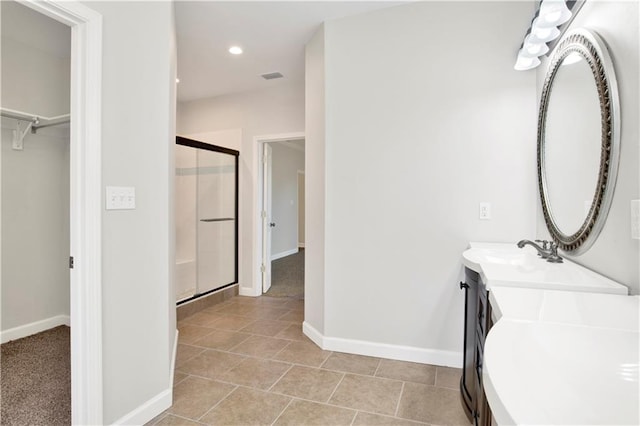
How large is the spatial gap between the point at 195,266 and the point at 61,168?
1683 mm

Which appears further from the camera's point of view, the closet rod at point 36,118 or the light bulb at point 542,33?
the closet rod at point 36,118

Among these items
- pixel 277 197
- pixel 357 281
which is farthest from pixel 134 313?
pixel 277 197

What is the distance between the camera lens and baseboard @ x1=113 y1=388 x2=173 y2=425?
5.89 feet

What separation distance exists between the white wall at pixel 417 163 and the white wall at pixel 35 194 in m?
2.49

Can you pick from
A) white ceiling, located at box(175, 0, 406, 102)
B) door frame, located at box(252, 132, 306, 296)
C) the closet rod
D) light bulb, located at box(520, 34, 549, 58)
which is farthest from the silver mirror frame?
the closet rod

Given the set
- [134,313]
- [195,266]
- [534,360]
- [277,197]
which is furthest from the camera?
[277,197]

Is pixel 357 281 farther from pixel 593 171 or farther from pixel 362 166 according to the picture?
pixel 593 171

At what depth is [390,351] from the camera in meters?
2.70

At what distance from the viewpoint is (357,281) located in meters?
2.80

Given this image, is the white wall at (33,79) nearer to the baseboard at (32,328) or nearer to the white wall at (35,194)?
the white wall at (35,194)

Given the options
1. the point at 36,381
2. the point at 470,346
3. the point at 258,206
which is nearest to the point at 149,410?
the point at 36,381

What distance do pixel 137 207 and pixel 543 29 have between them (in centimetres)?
246

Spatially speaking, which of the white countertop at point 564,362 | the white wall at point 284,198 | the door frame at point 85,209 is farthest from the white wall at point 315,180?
the white wall at point 284,198

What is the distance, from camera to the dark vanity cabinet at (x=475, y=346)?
149cm
